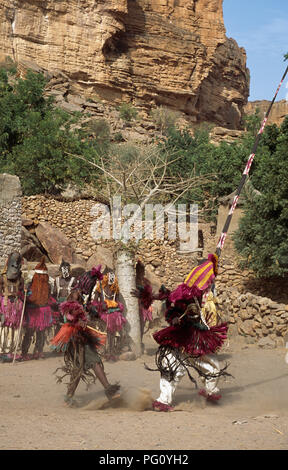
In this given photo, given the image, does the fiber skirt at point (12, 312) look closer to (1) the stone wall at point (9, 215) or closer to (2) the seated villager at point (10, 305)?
(2) the seated villager at point (10, 305)

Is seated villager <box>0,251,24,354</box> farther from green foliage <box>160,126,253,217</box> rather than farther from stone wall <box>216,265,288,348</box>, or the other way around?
green foliage <box>160,126,253,217</box>

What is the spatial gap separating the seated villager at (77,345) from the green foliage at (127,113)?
43473 mm

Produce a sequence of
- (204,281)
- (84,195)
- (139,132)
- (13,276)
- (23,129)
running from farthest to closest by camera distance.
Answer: (139,132) < (23,129) < (84,195) < (13,276) < (204,281)

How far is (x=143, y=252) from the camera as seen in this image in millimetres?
17391

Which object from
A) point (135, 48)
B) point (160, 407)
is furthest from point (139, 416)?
point (135, 48)

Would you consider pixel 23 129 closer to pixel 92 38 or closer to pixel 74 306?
pixel 74 306

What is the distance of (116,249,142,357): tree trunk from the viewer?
9438 millimetres

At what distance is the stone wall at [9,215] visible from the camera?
1570cm

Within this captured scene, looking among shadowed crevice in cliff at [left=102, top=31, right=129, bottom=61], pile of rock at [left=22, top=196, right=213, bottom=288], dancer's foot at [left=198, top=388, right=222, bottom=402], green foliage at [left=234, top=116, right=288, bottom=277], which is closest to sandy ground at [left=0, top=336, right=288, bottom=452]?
dancer's foot at [left=198, top=388, right=222, bottom=402]

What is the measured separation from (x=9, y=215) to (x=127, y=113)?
34650 mm

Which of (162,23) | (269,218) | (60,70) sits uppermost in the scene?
(162,23)
